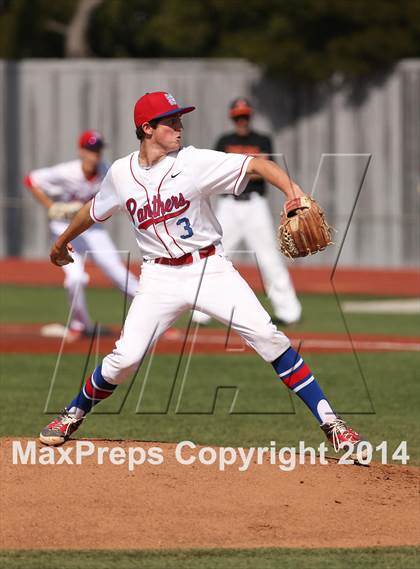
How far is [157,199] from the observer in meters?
7.69

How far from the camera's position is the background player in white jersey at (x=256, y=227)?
15055 mm

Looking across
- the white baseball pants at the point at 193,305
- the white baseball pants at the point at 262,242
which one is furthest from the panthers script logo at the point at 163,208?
the white baseball pants at the point at 262,242

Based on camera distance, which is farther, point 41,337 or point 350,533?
point 41,337

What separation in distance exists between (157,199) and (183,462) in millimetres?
1571

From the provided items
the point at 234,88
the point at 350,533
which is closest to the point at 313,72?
the point at 234,88

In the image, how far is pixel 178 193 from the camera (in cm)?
766

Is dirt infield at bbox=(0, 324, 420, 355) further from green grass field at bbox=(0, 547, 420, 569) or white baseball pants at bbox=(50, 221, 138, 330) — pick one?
green grass field at bbox=(0, 547, 420, 569)

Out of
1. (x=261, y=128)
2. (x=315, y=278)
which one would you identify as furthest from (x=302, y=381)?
(x=261, y=128)

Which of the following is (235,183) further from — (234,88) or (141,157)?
(234,88)

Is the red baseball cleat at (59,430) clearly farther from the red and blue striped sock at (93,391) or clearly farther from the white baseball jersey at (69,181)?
the white baseball jersey at (69,181)

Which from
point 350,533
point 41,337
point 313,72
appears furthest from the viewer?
point 313,72

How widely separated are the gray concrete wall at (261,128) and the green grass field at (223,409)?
11.3 metres

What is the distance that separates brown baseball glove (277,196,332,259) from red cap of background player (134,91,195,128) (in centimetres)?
97

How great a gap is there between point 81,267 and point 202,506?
759 centimetres
